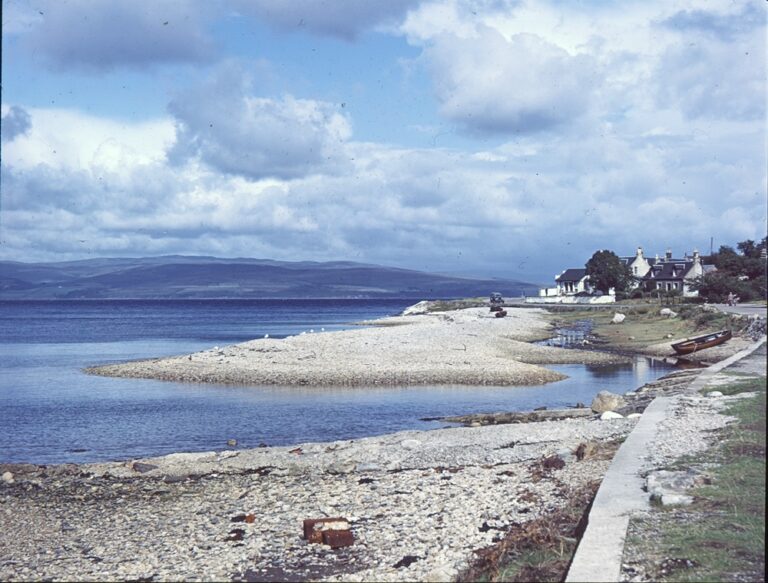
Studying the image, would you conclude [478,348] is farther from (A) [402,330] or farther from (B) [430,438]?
(B) [430,438]

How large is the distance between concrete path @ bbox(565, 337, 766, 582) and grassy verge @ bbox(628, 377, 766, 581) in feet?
0.79

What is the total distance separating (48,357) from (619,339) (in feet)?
129

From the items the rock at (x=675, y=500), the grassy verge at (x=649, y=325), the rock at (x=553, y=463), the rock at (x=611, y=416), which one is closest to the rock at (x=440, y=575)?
the rock at (x=675, y=500)

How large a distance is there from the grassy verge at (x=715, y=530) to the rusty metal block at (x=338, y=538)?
385 centimetres

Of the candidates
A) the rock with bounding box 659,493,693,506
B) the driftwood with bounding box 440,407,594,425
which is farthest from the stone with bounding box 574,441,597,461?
the driftwood with bounding box 440,407,594,425

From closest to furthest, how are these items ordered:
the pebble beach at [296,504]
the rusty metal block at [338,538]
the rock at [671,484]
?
the rock at [671,484], the pebble beach at [296,504], the rusty metal block at [338,538]

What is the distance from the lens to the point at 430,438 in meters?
21.2

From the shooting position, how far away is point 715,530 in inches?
385

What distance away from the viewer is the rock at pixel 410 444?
19.8m

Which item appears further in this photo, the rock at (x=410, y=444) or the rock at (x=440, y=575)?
the rock at (x=410, y=444)

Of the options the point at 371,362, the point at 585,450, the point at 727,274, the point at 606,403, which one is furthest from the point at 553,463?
the point at 727,274

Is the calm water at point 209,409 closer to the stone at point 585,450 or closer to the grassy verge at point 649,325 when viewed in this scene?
the grassy verge at point 649,325

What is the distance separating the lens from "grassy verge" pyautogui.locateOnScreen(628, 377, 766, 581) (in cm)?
872

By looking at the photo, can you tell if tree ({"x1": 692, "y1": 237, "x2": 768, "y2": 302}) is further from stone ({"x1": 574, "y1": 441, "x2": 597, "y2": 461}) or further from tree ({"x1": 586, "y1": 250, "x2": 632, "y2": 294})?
stone ({"x1": 574, "y1": 441, "x2": 597, "y2": 461})
